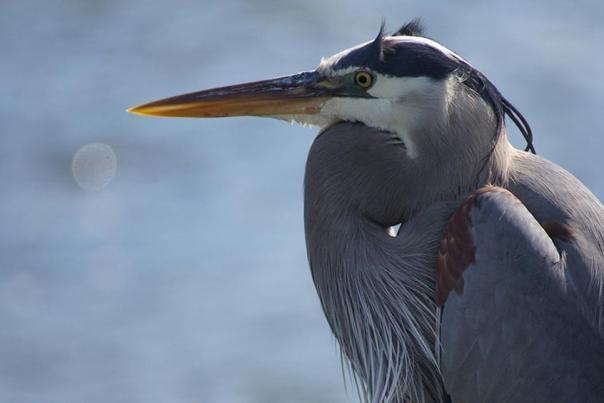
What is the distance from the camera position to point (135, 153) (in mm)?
8664

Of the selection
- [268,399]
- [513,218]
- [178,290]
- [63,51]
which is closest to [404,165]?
[513,218]

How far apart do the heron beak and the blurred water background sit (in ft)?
8.09

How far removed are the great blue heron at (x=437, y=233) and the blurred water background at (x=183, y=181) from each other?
97.4 inches

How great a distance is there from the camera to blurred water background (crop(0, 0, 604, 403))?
7.46m

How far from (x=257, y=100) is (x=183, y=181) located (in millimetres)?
3482

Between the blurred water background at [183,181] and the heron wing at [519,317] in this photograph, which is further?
the blurred water background at [183,181]

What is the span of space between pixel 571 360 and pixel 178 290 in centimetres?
357

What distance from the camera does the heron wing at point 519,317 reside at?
452 cm

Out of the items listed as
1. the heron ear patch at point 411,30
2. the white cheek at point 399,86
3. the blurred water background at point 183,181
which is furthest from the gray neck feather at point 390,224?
the blurred water background at point 183,181

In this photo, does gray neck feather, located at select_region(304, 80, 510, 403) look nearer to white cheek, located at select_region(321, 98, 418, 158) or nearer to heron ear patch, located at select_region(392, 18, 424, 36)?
white cheek, located at select_region(321, 98, 418, 158)

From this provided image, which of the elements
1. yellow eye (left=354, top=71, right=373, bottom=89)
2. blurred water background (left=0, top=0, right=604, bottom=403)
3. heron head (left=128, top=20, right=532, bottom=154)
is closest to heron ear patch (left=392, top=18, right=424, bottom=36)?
heron head (left=128, top=20, right=532, bottom=154)

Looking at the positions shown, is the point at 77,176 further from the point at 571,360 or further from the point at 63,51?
the point at 571,360

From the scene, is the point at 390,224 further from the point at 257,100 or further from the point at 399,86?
the point at 257,100

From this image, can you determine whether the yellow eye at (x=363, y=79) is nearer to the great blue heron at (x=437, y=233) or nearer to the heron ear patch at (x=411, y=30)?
the great blue heron at (x=437, y=233)
